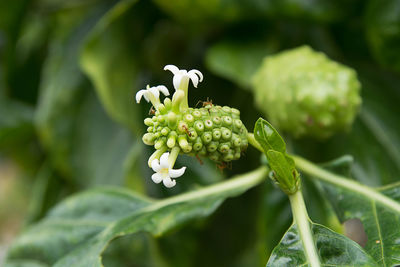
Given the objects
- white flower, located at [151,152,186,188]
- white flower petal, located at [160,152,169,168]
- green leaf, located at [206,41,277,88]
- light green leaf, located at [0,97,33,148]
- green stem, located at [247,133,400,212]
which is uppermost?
white flower petal, located at [160,152,169,168]

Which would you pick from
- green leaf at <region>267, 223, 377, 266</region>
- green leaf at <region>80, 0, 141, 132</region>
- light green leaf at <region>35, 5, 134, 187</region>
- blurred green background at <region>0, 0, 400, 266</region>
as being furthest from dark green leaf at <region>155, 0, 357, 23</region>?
green leaf at <region>267, 223, 377, 266</region>

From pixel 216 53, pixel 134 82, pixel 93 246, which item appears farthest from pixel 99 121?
pixel 93 246

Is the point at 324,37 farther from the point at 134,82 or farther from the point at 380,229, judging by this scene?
the point at 380,229

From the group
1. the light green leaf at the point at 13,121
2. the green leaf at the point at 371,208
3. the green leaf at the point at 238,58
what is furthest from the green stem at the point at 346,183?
the light green leaf at the point at 13,121

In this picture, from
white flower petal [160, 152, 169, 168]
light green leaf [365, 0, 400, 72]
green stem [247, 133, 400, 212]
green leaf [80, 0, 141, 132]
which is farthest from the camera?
green leaf [80, 0, 141, 132]

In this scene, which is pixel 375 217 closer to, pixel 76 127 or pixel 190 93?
pixel 190 93

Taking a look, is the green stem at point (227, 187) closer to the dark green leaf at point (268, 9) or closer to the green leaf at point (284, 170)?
the green leaf at point (284, 170)

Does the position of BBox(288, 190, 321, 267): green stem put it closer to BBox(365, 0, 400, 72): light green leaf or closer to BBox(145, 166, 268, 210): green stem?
BBox(145, 166, 268, 210): green stem
